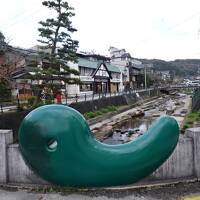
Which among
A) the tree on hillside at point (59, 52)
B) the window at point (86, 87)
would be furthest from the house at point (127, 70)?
the tree on hillside at point (59, 52)

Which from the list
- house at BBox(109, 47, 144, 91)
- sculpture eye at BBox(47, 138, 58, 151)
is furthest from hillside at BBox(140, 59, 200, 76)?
sculpture eye at BBox(47, 138, 58, 151)

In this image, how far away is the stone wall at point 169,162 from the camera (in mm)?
7531

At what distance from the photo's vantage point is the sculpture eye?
6935 millimetres

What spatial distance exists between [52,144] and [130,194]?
204 centimetres

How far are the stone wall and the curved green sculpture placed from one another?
1.79 feet

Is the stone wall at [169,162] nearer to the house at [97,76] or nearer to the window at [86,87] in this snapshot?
the house at [97,76]

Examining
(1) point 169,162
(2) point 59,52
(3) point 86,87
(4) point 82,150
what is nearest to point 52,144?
(4) point 82,150

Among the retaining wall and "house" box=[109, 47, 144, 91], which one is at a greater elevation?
"house" box=[109, 47, 144, 91]

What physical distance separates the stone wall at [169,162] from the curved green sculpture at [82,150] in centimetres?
55

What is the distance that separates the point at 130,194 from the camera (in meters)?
6.98

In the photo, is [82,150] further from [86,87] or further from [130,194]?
[86,87]

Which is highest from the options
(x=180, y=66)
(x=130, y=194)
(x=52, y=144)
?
(x=180, y=66)

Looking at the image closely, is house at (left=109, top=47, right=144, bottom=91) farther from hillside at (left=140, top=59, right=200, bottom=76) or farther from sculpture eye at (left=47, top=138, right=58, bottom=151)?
sculpture eye at (left=47, top=138, right=58, bottom=151)

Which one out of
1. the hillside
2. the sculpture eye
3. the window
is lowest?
the sculpture eye
